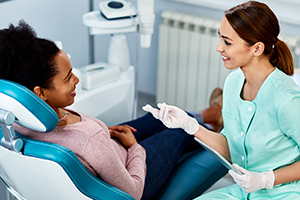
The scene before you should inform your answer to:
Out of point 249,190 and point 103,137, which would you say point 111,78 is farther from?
point 249,190

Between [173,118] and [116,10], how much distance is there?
822 millimetres

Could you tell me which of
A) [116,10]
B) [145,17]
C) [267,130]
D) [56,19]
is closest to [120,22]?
[116,10]

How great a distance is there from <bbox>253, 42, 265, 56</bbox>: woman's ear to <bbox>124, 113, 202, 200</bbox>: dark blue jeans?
0.63 m

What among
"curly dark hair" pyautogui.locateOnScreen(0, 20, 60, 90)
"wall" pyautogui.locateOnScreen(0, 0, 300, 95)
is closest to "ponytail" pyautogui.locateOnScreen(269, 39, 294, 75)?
"curly dark hair" pyautogui.locateOnScreen(0, 20, 60, 90)

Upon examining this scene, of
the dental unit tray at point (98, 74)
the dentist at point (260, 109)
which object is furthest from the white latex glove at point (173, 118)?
the dental unit tray at point (98, 74)

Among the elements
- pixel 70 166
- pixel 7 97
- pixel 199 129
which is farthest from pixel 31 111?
pixel 199 129

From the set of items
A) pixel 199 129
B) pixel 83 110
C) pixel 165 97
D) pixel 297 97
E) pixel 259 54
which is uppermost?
pixel 259 54

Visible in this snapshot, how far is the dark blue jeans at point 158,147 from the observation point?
154 centimetres

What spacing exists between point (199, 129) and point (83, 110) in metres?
0.65

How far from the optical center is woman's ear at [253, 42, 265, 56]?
1.23 metres

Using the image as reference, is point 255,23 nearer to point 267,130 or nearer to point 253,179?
point 267,130

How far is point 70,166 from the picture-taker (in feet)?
3.51

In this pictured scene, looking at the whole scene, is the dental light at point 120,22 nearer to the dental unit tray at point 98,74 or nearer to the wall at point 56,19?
the dental unit tray at point 98,74

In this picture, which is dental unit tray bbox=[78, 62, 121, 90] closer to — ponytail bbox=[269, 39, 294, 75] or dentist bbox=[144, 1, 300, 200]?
dentist bbox=[144, 1, 300, 200]
